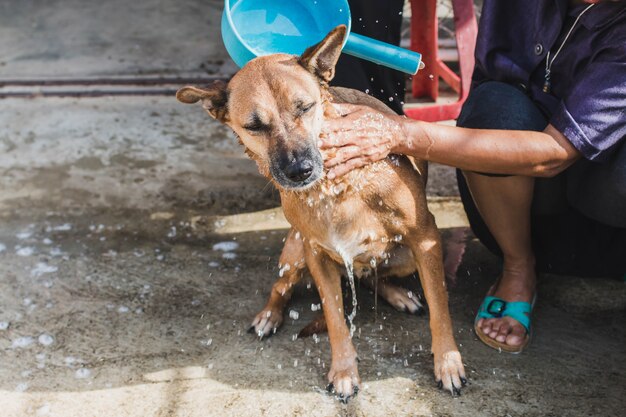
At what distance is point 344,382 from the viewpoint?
8.89 ft

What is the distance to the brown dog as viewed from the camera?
254 centimetres

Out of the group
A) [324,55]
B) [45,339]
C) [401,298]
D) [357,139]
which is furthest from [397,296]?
[45,339]

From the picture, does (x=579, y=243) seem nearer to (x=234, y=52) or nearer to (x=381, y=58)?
(x=381, y=58)

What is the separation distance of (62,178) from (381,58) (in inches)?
93.9

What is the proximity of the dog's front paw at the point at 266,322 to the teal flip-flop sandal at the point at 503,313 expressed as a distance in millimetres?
823

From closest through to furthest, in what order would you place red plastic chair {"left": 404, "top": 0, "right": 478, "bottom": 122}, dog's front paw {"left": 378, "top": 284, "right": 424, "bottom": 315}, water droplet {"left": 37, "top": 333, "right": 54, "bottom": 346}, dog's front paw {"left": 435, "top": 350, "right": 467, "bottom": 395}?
dog's front paw {"left": 435, "top": 350, "right": 467, "bottom": 395}
water droplet {"left": 37, "top": 333, "right": 54, "bottom": 346}
dog's front paw {"left": 378, "top": 284, "right": 424, "bottom": 315}
red plastic chair {"left": 404, "top": 0, "right": 478, "bottom": 122}

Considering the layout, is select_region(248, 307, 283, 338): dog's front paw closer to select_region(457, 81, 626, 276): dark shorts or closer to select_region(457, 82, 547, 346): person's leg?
select_region(457, 82, 547, 346): person's leg

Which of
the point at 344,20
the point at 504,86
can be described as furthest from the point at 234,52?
the point at 504,86

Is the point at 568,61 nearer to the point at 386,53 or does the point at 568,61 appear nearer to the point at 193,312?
the point at 386,53

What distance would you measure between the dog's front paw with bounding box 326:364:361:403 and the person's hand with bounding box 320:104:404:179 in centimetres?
74

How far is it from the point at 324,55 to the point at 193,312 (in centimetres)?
131

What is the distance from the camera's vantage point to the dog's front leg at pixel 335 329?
8.93 feet

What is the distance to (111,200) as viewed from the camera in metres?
4.10

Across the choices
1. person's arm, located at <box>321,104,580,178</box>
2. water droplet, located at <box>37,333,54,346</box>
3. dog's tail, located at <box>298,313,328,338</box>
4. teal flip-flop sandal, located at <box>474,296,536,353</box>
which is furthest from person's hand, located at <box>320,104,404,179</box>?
water droplet, located at <box>37,333,54,346</box>
